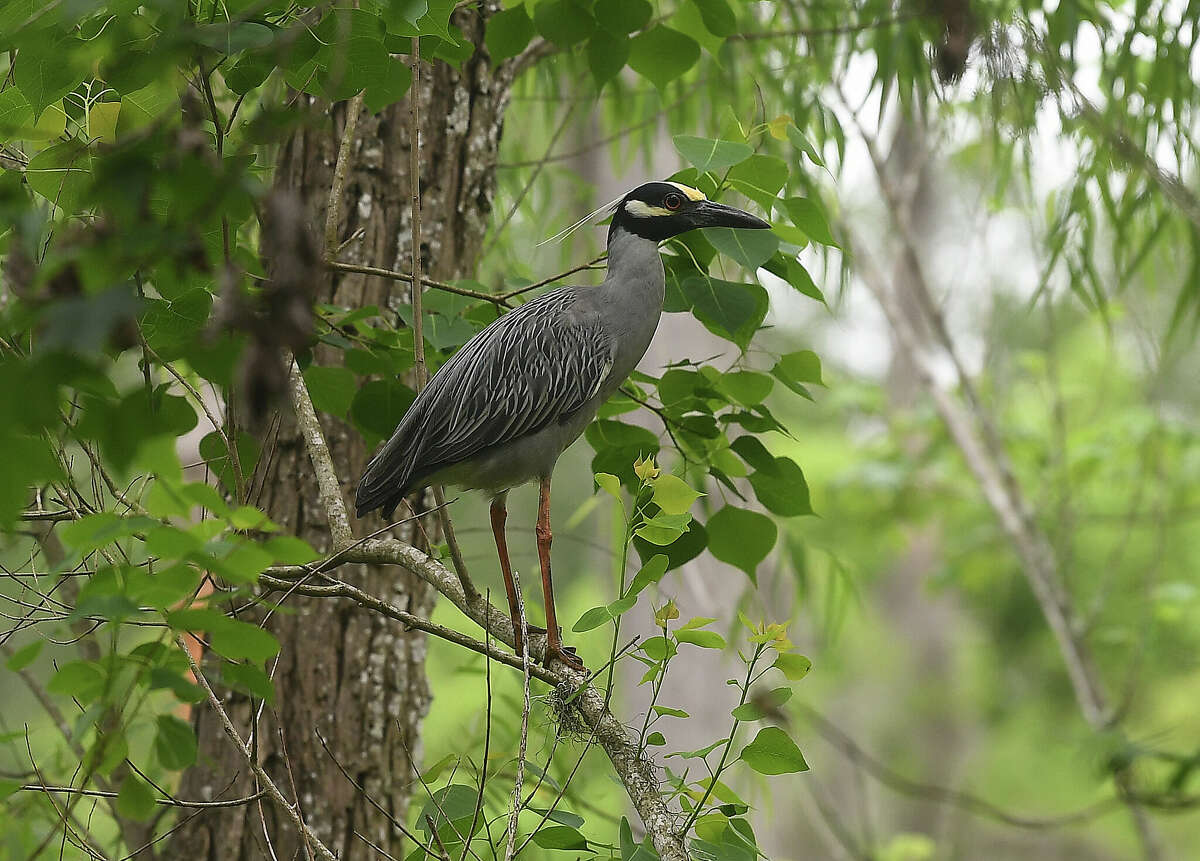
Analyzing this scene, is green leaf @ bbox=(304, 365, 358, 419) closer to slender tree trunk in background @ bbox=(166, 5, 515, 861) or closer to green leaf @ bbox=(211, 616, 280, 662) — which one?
slender tree trunk in background @ bbox=(166, 5, 515, 861)

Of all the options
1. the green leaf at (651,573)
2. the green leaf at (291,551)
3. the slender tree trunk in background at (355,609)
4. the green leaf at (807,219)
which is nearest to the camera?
the green leaf at (291,551)

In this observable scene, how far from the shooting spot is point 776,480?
6.40 feet

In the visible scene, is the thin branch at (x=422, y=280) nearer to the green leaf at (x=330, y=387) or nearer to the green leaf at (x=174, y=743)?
the green leaf at (x=330, y=387)

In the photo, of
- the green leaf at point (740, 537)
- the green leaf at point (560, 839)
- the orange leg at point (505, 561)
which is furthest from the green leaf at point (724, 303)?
the green leaf at point (560, 839)

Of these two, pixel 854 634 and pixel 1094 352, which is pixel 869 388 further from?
pixel 854 634

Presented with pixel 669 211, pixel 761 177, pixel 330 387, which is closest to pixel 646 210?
pixel 669 211

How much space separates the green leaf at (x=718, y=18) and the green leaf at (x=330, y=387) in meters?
0.95

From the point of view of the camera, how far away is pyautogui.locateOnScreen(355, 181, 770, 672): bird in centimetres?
191

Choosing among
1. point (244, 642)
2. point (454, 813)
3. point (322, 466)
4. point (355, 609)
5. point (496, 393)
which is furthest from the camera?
point (355, 609)

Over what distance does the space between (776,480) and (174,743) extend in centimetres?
118

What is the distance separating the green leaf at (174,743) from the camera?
111 cm

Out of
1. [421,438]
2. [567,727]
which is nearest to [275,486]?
[421,438]

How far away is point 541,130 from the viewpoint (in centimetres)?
485

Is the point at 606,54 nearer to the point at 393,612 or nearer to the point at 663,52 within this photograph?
the point at 663,52
